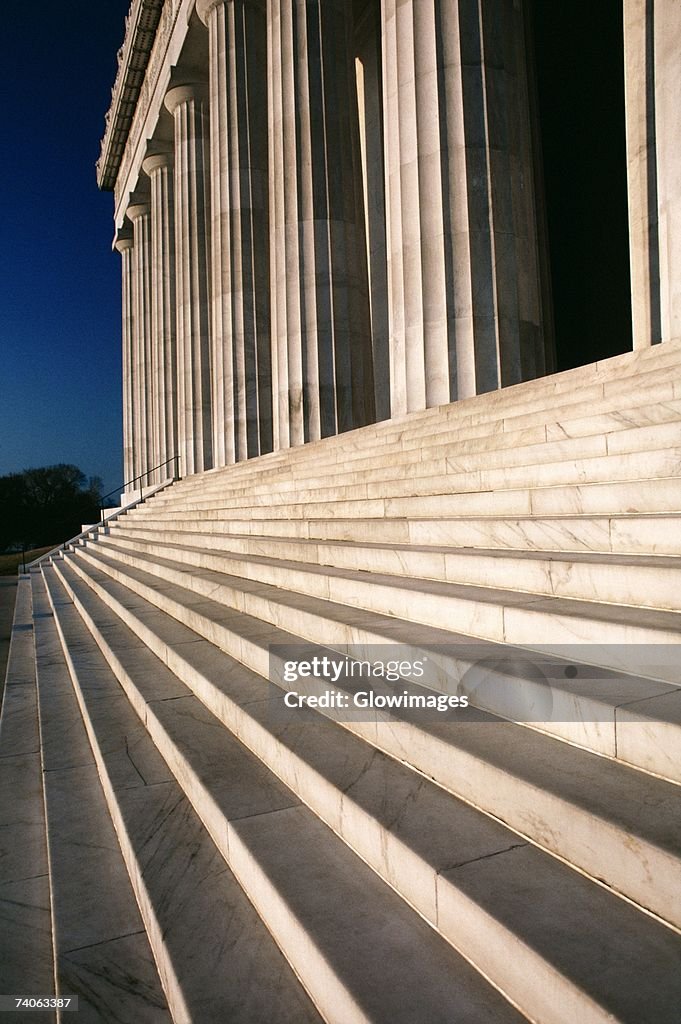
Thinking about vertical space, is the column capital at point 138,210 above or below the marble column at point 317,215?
above

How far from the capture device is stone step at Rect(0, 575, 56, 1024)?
3268 millimetres

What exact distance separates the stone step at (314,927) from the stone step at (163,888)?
13 millimetres

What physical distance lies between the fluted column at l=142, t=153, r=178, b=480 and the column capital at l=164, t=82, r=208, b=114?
551cm

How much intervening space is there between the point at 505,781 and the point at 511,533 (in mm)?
2955

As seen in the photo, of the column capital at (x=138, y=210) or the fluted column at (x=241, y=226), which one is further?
the column capital at (x=138, y=210)

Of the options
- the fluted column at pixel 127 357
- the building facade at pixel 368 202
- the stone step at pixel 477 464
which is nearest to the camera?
the stone step at pixel 477 464

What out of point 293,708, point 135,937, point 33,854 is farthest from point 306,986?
point 33,854

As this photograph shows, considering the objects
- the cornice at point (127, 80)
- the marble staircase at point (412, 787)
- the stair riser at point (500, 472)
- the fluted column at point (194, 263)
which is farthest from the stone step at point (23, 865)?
the cornice at point (127, 80)

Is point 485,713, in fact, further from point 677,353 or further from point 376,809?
point 677,353

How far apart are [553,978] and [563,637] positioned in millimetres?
1916

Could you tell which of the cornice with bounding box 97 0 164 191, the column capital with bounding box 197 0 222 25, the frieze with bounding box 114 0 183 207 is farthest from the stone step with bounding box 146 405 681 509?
the cornice with bounding box 97 0 164 191

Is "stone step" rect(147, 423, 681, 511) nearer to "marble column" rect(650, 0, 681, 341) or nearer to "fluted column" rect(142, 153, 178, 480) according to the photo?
"marble column" rect(650, 0, 681, 341)

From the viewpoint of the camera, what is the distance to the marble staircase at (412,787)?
230 cm

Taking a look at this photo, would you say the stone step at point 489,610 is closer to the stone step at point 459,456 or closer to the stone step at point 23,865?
the stone step at point 459,456
